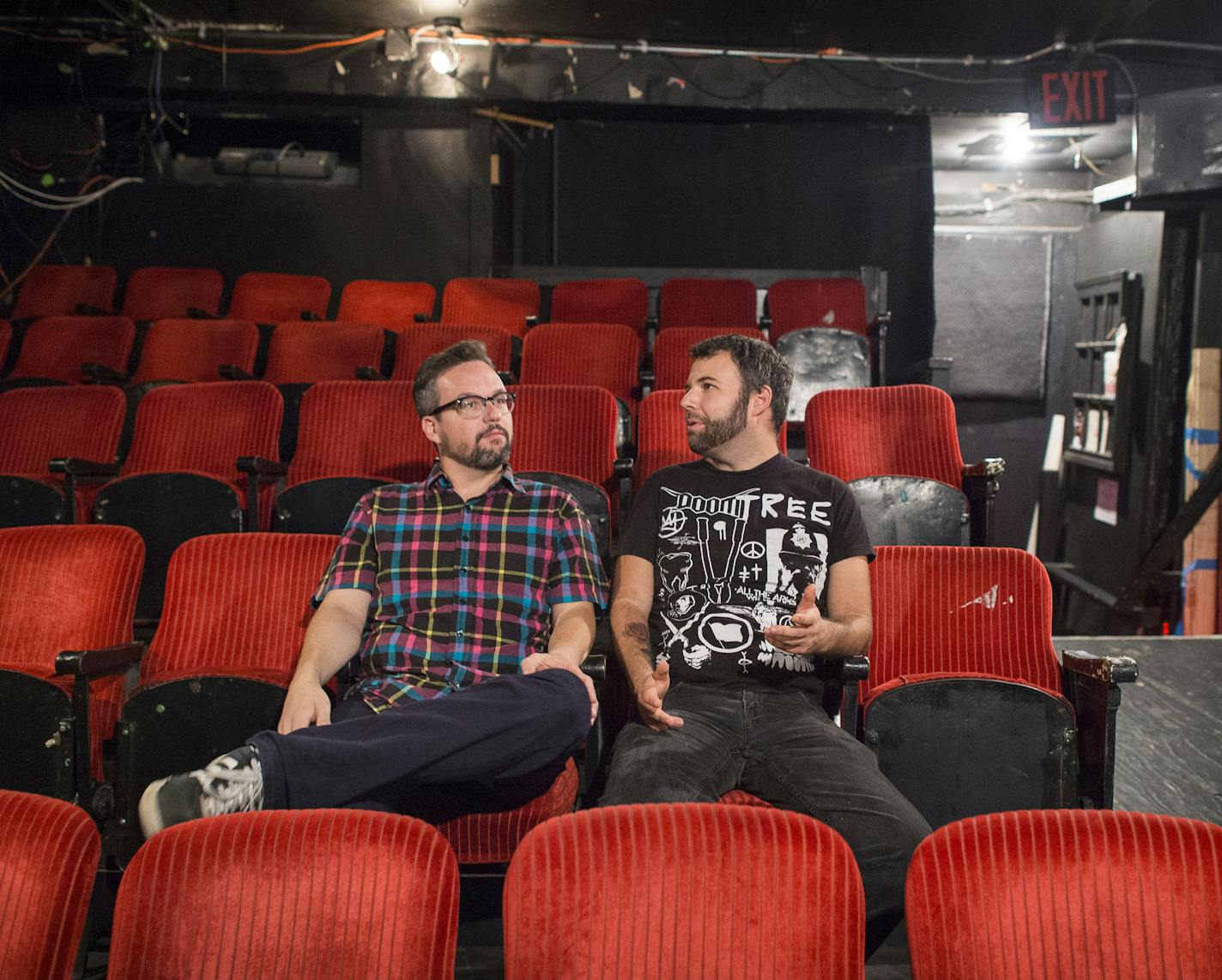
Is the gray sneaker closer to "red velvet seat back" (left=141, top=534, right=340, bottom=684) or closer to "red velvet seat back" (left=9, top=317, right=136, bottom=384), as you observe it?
"red velvet seat back" (left=141, top=534, right=340, bottom=684)

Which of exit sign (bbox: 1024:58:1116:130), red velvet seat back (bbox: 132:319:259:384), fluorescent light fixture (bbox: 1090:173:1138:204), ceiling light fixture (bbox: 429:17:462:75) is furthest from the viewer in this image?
ceiling light fixture (bbox: 429:17:462:75)

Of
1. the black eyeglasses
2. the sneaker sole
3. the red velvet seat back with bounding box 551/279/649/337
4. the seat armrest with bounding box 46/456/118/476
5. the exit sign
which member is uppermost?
the exit sign

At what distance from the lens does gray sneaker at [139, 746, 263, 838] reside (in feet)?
2.63

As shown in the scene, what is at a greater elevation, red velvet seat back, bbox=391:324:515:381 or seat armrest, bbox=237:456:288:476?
red velvet seat back, bbox=391:324:515:381

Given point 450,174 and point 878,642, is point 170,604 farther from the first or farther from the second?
point 450,174

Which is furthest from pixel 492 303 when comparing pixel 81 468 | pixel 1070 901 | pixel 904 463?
pixel 1070 901

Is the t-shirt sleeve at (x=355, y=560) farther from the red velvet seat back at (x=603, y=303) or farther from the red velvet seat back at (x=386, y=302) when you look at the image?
the red velvet seat back at (x=386, y=302)

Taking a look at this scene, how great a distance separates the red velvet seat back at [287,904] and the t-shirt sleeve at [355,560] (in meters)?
0.57

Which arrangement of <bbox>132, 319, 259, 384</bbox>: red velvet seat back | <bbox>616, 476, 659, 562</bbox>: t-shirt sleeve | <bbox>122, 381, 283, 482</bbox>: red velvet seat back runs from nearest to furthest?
<bbox>616, 476, 659, 562</bbox>: t-shirt sleeve
<bbox>122, 381, 283, 482</bbox>: red velvet seat back
<bbox>132, 319, 259, 384</bbox>: red velvet seat back

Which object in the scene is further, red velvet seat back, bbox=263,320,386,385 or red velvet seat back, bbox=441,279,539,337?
red velvet seat back, bbox=441,279,539,337

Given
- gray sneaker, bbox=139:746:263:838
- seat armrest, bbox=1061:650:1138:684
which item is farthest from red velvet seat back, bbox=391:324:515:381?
gray sneaker, bbox=139:746:263:838

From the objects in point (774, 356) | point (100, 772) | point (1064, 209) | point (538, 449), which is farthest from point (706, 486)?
point (1064, 209)

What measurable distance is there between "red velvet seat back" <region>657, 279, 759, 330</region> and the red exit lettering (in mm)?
1505

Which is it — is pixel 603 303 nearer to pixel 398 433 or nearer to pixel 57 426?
pixel 398 433
